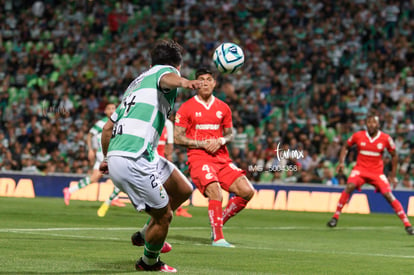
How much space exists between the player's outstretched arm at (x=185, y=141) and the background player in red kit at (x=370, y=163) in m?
5.41

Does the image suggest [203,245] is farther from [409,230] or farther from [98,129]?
[98,129]

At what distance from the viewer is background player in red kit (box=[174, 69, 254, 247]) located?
12484mm

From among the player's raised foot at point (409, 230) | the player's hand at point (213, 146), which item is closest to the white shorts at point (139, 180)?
the player's hand at point (213, 146)

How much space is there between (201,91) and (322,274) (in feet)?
16.3

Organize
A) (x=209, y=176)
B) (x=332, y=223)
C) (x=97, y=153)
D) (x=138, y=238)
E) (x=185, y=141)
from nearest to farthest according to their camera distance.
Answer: (x=138, y=238), (x=209, y=176), (x=185, y=141), (x=332, y=223), (x=97, y=153)

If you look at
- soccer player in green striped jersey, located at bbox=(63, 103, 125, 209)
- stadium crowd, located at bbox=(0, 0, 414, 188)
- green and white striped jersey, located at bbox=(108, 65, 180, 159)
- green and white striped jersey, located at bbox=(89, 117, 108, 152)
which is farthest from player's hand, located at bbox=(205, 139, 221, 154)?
stadium crowd, located at bbox=(0, 0, 414, 188)

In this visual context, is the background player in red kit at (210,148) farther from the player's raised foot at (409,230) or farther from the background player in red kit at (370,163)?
the background player in red kit at (370,163)

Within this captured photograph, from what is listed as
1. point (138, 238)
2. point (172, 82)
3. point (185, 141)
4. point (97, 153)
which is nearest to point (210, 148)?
point (185, 141)

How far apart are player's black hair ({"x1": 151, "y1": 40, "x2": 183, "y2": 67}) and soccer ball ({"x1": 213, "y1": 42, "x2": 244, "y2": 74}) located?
7.02 ft

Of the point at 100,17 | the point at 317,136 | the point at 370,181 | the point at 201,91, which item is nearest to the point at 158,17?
the point at 100,17

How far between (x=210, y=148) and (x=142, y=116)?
4.73 metres

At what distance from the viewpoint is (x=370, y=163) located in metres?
17.9

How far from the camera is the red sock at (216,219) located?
1195cm

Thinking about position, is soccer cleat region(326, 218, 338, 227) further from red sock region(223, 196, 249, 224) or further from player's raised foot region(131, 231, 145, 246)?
player's raised foot region(131, 231, 145, 246)
